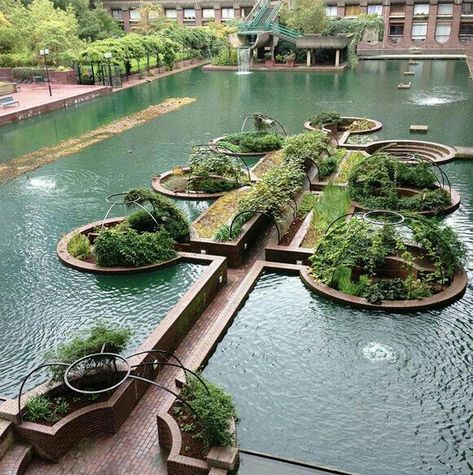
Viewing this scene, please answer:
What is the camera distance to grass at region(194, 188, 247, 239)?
13.2 meters

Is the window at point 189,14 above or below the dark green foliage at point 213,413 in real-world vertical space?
above

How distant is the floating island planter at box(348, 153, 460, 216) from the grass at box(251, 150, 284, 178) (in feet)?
11.3

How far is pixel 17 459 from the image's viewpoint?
23.0 ft

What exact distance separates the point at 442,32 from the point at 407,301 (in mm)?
53835

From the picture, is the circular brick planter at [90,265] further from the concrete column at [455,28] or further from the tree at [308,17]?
the concrete column at [455,28]

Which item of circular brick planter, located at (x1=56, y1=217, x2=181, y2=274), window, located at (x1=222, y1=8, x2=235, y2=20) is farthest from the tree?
circular brick planter, located at (x1=56, y1=217, x2=181, y2=274)

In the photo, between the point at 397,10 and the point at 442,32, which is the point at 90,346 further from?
the point at 397,10

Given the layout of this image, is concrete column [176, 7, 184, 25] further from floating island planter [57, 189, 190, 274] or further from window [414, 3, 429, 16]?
floating island planter [57, 189, 190, 274]

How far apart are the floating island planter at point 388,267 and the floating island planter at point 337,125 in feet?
39.2

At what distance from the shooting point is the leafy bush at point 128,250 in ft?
38.2

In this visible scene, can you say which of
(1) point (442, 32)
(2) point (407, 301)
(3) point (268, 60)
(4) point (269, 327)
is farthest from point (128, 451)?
(1) point (442, 32)

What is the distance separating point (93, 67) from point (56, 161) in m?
19.3

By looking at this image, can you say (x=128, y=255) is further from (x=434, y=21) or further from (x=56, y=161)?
(x=434, y=21)

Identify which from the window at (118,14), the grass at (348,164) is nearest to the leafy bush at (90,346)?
the grass at (348,164)
